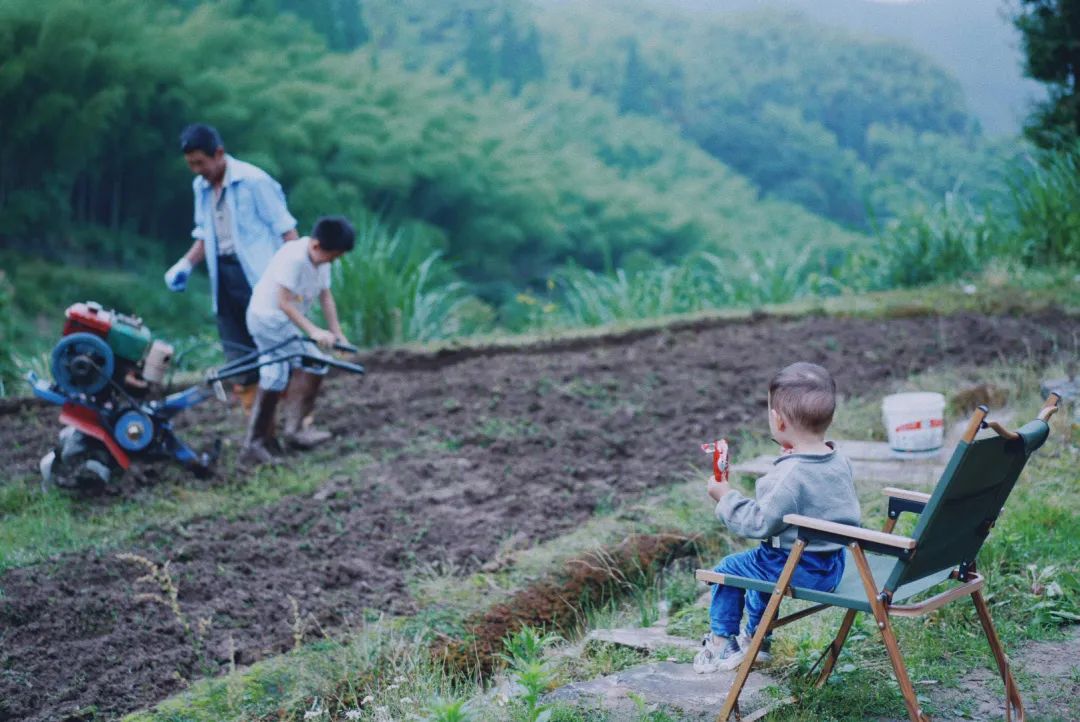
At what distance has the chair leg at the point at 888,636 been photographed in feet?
8.68

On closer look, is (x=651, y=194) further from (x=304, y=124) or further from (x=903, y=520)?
(x=903, y=520)

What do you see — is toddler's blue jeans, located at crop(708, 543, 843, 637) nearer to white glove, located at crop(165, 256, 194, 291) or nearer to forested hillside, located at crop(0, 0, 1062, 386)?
white glove, located at crop(165, 256, 194, 291)

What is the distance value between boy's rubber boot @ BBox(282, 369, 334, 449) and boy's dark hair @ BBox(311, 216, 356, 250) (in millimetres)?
883

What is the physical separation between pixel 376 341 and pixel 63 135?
670cm

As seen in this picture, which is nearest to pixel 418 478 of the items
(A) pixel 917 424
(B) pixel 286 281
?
(B) pixel 286 281

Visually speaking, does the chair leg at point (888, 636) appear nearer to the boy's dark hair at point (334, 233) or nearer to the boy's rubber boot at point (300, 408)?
the boy's dark hair at point (334, 233)

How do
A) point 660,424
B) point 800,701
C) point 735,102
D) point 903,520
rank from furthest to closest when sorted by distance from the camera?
1. point 735,102
2. point 660,424
3. point 903,520
4. point 800,701

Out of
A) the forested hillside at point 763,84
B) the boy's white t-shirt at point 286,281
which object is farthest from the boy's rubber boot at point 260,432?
the forested hillside at point 763,84

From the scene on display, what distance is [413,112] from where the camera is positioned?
21.2 m

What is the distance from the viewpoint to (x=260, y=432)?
6086 mm

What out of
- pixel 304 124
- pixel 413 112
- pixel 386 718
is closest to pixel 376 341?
pixel 386 718

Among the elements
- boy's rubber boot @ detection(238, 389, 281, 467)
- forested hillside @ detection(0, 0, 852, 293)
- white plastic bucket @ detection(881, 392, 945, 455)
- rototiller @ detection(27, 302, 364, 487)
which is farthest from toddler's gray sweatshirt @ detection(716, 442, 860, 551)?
forested hillside @ detection(0, 0, 852, 293)

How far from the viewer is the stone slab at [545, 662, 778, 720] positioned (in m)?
2.95

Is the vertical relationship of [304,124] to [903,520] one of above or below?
above
